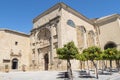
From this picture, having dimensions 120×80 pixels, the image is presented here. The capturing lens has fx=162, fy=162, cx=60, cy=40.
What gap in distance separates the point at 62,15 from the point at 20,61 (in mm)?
11208

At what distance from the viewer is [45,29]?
28.1 metres

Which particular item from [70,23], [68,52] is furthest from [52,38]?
[68,52]

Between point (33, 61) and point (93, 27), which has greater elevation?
point (93, 27)

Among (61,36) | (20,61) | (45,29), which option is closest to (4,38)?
(20,61)

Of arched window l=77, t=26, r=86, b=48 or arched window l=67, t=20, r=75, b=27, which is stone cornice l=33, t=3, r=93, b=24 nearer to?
arched window l=67, t=20, r=75, b=27

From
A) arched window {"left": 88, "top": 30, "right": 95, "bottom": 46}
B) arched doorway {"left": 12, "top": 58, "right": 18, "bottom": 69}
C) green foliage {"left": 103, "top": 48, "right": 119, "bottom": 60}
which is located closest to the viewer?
green foliage {"left": 103, "top": 48, "right": 119, "bottom": 60}

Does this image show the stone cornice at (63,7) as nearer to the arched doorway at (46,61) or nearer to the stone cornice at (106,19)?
the stone cornice at (106,19)

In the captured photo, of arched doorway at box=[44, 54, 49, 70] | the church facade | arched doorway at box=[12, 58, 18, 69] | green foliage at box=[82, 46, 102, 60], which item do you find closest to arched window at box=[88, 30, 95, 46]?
the church facade

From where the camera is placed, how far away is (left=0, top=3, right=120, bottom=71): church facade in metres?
25.2

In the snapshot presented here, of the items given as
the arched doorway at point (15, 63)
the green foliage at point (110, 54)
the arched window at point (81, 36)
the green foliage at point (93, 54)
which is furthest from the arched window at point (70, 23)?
the arched doorway at point (15, 63)

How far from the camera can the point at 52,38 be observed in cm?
2584

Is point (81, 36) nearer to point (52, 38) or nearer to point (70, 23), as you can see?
point (70, 23)

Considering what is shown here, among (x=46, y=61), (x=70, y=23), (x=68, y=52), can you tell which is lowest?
(x=46, y=61)

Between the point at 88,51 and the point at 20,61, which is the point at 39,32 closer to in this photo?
the point at 20,61
